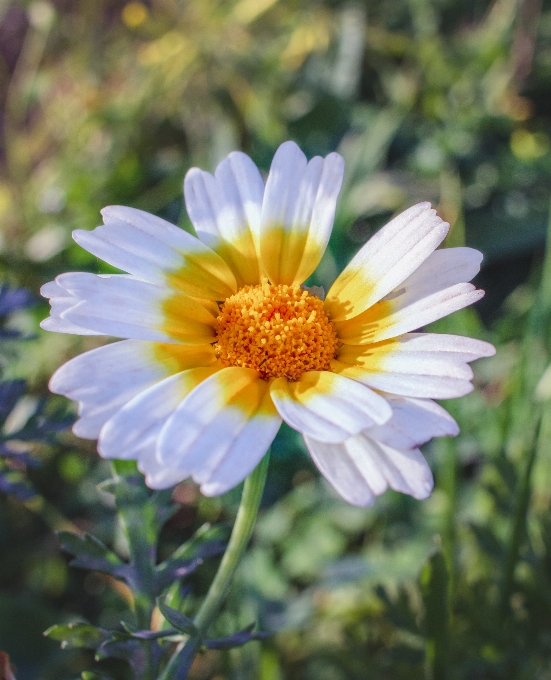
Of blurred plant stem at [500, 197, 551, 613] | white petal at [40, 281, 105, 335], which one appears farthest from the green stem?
white petal at [40, 281, 105, 335]

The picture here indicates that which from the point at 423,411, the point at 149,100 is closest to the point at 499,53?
the point at 149,100

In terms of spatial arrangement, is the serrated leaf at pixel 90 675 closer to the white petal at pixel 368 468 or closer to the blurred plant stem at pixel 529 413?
the white petal at pixel 368 468

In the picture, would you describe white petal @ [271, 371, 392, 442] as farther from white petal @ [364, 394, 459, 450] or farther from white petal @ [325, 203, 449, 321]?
white petal @ [325, 203, 449, 321]

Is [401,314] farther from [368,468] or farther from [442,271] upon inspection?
[368,468]

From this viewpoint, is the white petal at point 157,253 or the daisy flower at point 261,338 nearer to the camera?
the daisy flower at point 261,338

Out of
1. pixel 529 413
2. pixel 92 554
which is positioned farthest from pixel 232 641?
pixel 529 413

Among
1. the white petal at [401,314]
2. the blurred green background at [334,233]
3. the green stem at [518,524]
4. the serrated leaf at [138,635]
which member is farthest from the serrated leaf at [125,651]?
the green stem at [518,524]

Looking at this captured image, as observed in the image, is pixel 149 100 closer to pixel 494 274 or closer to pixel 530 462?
pixel 494 274

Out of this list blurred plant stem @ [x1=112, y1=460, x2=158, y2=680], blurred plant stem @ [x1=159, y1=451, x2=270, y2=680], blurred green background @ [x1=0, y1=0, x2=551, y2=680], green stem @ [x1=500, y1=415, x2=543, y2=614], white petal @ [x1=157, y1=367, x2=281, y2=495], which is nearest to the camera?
white petal @ [x1=157, y1=367, x2=281, y2=495]
